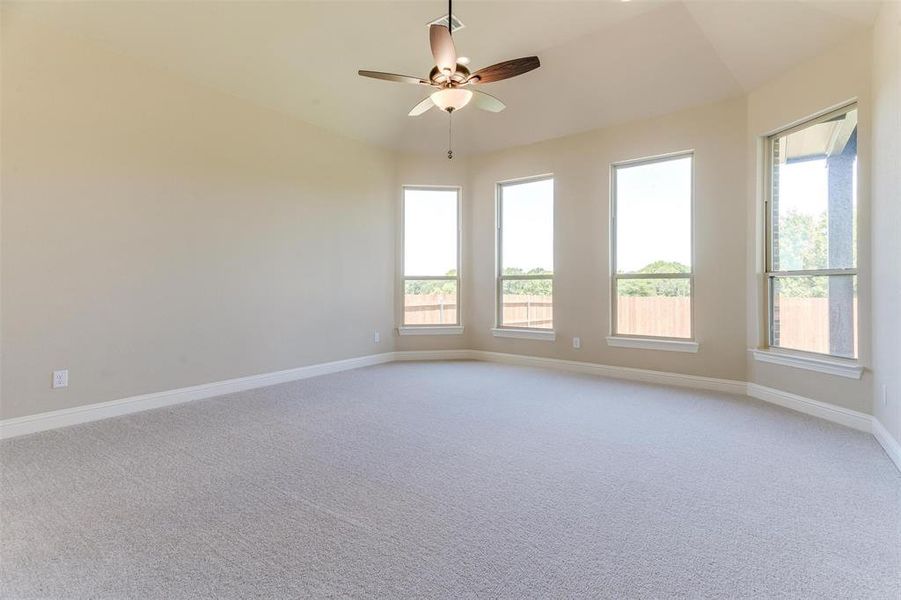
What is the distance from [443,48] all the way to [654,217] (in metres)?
3.31

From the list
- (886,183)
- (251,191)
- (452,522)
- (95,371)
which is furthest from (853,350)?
(95,371)

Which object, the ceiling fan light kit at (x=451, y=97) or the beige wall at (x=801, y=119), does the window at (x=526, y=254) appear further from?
the ceiling fan light kit at (x=451, y=97)

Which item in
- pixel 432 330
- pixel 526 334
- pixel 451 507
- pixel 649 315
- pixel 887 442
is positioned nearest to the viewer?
pixel 451 507

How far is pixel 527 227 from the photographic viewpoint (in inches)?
241

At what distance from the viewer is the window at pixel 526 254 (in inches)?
233

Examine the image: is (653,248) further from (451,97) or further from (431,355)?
(431,355)

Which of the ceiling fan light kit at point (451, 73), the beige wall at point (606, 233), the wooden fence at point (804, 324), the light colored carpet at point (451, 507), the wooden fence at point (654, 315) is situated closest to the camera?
the light colored carpet at point (451, 507)

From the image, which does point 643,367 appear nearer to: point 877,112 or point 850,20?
point 877,112

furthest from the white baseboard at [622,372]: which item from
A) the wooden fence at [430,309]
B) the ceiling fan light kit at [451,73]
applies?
the ceiling fan light kit at [451,73]

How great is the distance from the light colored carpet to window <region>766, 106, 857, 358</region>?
2.81ft

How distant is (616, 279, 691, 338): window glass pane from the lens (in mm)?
4902

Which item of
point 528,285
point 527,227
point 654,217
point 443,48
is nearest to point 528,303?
point 528,285

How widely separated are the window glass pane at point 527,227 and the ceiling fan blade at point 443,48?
3.10m

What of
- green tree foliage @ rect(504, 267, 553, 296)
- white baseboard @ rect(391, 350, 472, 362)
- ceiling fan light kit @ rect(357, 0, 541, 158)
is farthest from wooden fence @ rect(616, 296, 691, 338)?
ceiling fan light kit @ rect(357, 0, 541, 158)
